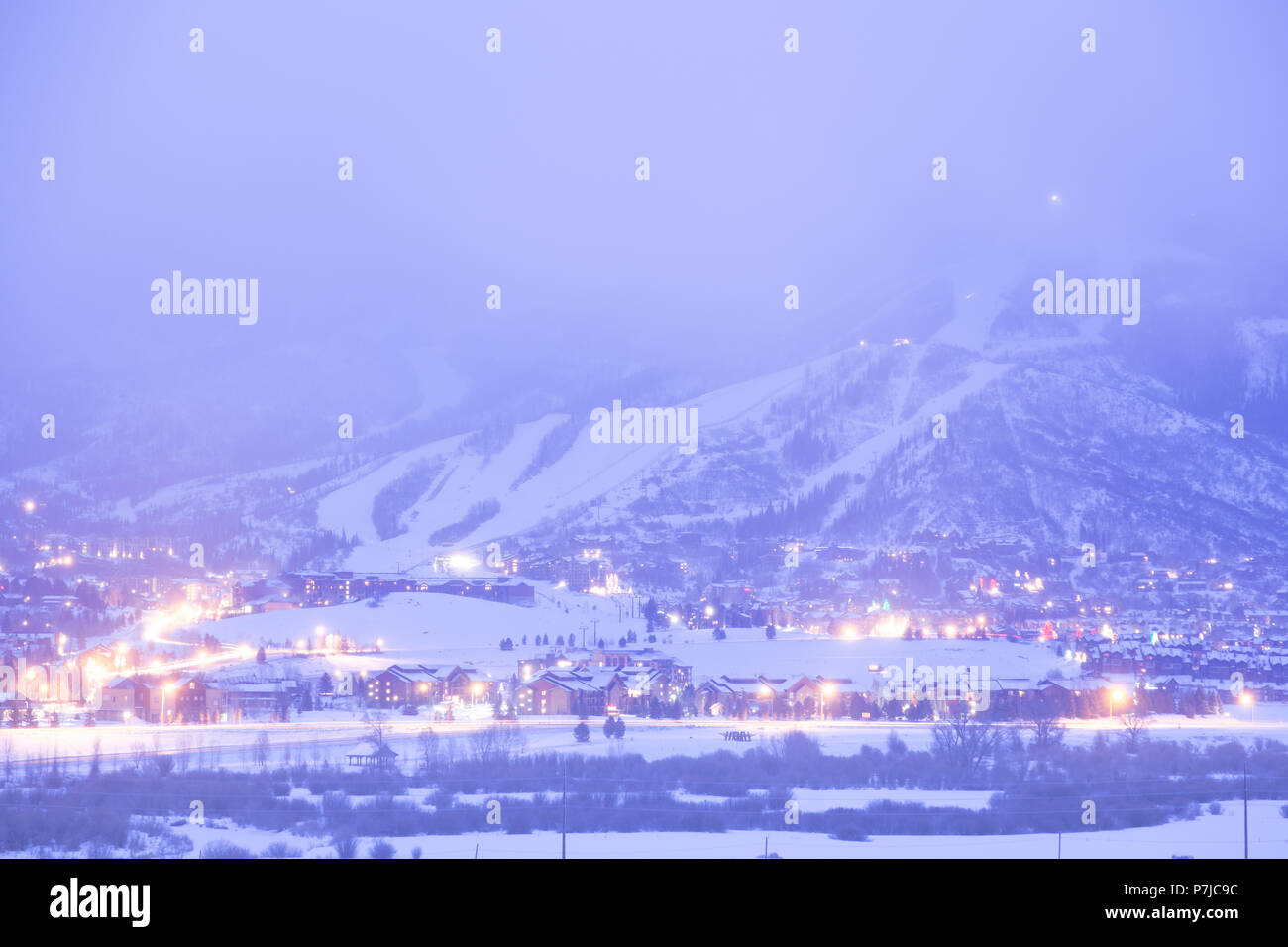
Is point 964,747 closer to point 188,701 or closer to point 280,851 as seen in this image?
point 280,851

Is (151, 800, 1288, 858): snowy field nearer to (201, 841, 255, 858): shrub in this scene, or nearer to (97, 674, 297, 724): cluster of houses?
(201, 841, 255, 858): shrub

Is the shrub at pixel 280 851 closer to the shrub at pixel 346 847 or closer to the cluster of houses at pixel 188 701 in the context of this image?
the shrub at pixel 346 847

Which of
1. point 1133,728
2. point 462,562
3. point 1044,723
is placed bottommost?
point 1133,728

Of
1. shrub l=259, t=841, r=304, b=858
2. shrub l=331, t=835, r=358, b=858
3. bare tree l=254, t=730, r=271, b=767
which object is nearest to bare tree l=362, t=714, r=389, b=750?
bare tree l=254, t=730, r=271, b=767

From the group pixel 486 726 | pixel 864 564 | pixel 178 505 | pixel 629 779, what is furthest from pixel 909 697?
pixel 178 505

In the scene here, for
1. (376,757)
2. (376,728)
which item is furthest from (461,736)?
(376,757)

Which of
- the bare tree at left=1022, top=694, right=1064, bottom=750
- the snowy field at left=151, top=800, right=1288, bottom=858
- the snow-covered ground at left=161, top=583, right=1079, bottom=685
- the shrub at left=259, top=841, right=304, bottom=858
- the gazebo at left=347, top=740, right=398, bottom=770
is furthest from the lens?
the snow-covered ground at left=161, top=583, right=1079, bottom=685

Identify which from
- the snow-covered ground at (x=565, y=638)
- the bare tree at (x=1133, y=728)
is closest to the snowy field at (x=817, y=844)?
the bare tree at (x=1133, y=728)

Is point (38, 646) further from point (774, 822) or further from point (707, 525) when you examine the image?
point (707, 525)

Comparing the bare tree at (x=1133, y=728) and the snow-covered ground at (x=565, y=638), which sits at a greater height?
the snow-covered ground at (x=565, y=638)
